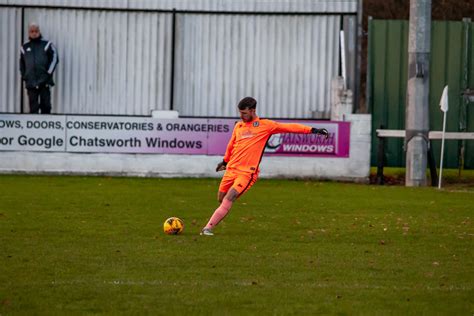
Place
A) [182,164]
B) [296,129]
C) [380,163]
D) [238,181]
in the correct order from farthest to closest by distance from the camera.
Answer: [380,163], [182,164], [296,129], [238,181]

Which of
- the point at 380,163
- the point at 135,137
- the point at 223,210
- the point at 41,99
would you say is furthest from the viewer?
the point at 41,99

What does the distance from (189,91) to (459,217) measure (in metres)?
12.9

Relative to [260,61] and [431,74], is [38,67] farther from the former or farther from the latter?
[431,74]

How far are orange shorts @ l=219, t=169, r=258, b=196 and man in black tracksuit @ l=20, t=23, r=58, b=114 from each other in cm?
1250

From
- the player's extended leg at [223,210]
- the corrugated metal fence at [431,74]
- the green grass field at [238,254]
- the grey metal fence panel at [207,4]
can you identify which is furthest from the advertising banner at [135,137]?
the player's extended leg at [223,210]

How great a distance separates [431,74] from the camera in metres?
28.7

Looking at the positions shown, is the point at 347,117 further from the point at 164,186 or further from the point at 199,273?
the point at 199,273

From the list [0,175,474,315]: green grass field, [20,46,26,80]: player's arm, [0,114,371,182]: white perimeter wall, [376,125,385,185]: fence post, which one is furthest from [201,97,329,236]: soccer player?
[20,46,26,80]: player's arm

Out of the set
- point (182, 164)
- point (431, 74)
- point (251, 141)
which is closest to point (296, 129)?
point (251, 141)

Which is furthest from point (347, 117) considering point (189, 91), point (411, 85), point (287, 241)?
point (287, 241)

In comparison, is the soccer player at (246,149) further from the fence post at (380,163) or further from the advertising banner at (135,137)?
the fence post at (380,163)

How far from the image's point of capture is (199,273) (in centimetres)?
1110

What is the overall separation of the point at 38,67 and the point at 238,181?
1299cm

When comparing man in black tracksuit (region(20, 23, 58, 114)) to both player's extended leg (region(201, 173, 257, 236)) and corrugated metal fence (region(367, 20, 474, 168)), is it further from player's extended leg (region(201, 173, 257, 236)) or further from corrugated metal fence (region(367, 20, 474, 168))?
player's extended leg (region(201, 173, 257, 236))
